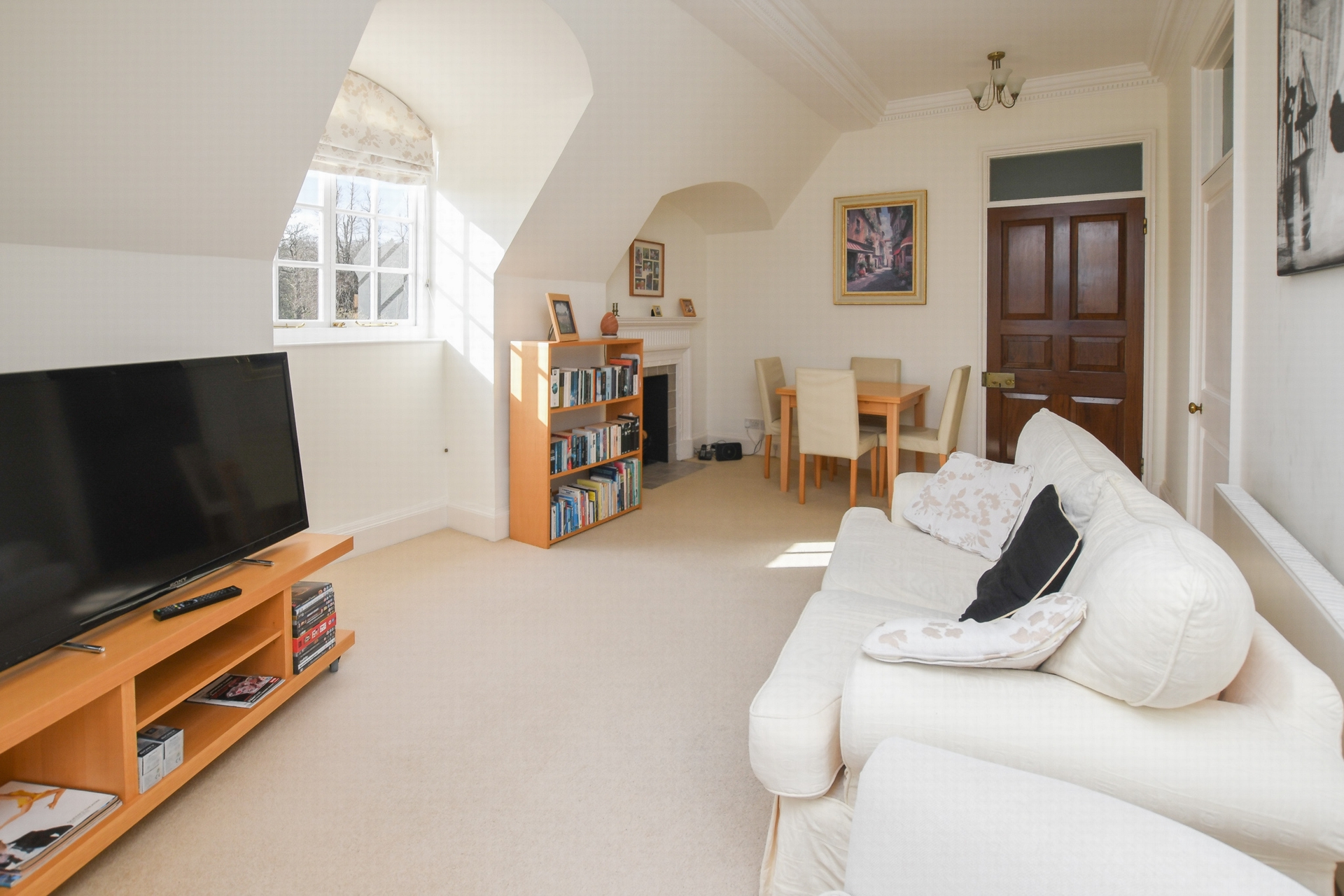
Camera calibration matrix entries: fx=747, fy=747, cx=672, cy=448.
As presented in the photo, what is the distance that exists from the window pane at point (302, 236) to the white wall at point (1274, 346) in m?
3.67

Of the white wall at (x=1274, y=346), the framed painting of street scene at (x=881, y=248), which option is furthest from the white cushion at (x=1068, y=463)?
the framed painting of street scene at (x=881, y=248)

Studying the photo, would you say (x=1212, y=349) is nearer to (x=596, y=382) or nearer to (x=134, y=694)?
(x=596, y=382)

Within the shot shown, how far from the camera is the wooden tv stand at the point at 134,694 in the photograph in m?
1.54

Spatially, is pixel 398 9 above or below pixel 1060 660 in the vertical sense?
above

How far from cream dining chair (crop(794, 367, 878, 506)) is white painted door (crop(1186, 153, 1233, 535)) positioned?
1.72 meters

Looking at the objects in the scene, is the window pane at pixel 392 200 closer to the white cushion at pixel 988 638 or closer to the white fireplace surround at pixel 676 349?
the white fireplace surround at pixel 676 349

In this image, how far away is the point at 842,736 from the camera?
1.37 metres

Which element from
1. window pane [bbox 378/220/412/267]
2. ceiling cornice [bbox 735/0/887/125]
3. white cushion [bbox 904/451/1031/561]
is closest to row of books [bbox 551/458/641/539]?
window pane [bbox 378/220/412/267]

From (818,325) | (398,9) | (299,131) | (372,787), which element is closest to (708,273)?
(818,325)

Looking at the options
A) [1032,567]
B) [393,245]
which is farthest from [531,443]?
[1032,567]

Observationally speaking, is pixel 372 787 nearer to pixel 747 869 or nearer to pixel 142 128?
pixel 747 869

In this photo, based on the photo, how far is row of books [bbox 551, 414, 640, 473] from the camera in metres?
4.09

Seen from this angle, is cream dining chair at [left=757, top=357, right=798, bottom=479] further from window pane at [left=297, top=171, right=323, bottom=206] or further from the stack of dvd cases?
the stack of dvd cases

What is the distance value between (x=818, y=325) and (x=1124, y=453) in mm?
2337
